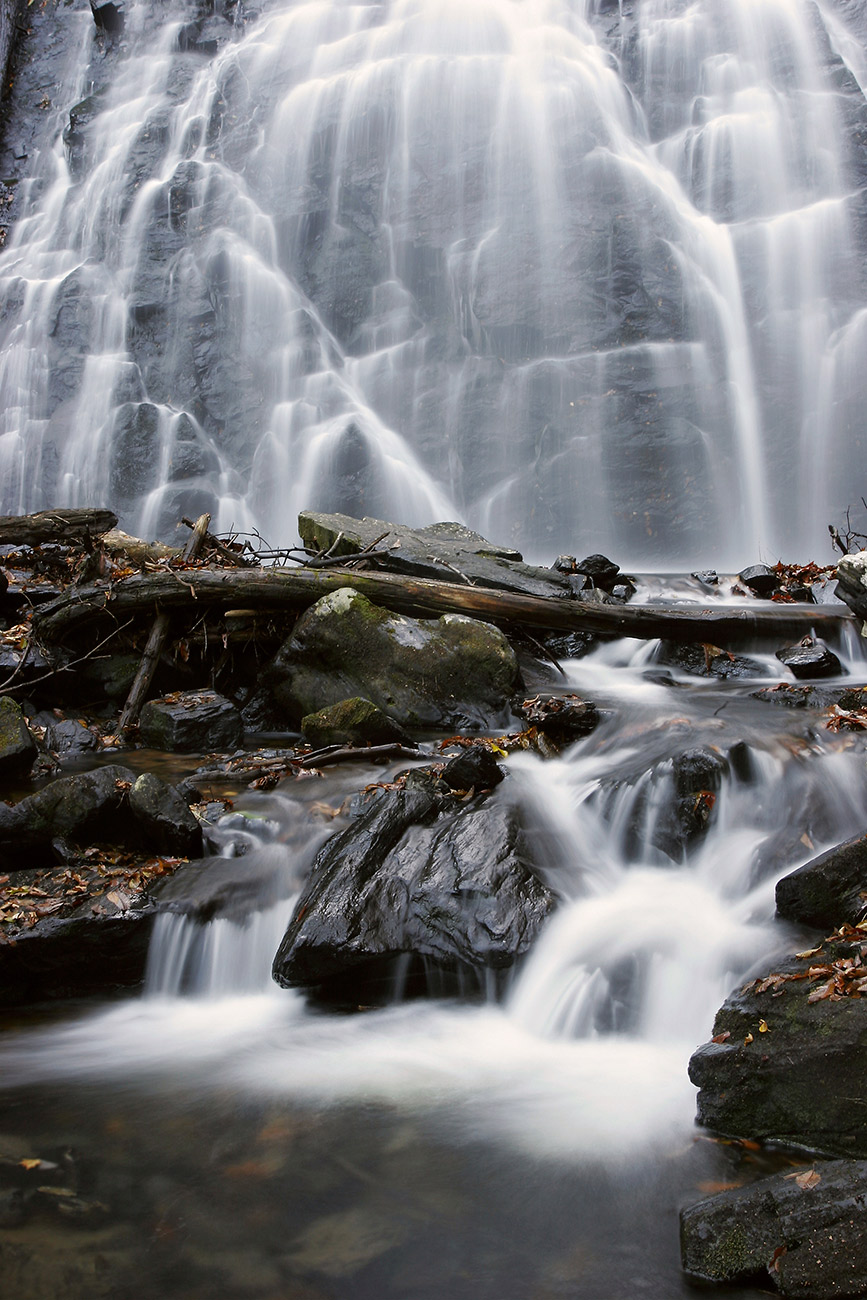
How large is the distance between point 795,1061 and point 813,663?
18.7ft

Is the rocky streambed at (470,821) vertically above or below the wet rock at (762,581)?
below

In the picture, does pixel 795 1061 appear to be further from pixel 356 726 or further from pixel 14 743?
pixel 14 743

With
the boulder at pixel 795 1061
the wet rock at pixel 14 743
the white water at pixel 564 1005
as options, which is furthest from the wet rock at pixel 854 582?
the wet rock at pixel 14 743

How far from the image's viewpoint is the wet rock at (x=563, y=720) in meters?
6.52

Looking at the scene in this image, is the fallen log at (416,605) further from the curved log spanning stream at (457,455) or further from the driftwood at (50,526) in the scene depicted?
the driftwood at (50,526)

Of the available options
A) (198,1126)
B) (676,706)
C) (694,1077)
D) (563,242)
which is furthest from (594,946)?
(563,242)

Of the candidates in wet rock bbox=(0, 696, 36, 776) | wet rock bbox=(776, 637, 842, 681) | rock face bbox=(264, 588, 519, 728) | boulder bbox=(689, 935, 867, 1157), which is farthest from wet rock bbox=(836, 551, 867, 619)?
wet rock bbox=(0, 696, 36, 776)

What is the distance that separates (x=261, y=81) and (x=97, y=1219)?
26629 millimetres

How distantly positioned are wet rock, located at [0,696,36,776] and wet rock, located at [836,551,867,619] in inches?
290

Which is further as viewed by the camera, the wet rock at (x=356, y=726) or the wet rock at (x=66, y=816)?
the wet rock at (x=356, y=726)

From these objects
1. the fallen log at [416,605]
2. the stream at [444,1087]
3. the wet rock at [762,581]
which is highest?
the wet rock at [762,581]

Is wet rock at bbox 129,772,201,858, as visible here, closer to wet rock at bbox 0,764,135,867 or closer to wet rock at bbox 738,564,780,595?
wet rock at bbox 0,764,135,867

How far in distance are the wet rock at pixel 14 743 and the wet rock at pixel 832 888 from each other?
5.15 m

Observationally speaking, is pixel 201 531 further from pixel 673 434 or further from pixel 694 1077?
pixel 673 434
